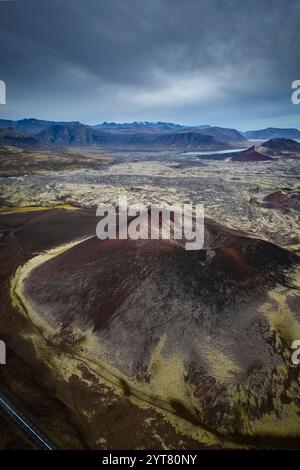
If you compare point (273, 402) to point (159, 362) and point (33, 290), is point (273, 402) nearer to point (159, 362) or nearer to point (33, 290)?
point (159, 362)

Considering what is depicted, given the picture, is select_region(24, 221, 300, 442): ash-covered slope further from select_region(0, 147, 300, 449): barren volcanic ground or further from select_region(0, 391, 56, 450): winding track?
select_region(0, 391, 56, 450): winding track

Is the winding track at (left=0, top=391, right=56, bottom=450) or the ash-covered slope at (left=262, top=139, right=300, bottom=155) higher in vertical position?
the ash-covered slope at (left=262, top=139, right=300, bottom=155)

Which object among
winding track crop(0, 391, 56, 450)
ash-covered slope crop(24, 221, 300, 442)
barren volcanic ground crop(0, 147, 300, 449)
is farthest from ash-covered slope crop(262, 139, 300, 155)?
winding track crop(0, 391, 56, 450)

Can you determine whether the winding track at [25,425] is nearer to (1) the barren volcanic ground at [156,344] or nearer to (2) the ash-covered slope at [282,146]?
(1) the barren volcanic ground at [156,344]

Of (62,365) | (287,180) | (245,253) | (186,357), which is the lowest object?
(62,365)

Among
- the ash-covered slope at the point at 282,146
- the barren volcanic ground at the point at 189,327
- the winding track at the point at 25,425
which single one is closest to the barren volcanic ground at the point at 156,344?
the barren volcanic ground at the point at 189,327

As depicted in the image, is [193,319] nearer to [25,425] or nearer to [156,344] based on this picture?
[156,344]
